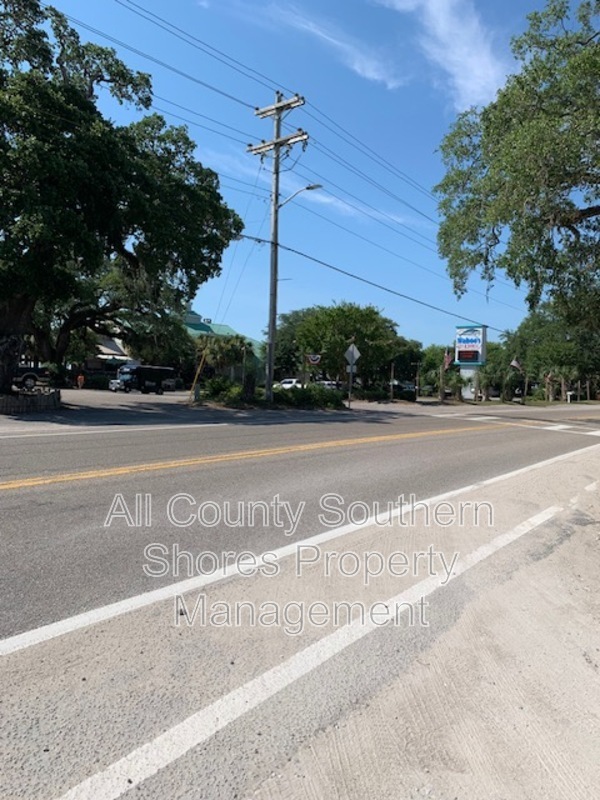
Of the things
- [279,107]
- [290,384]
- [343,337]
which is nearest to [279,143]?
[279,107]

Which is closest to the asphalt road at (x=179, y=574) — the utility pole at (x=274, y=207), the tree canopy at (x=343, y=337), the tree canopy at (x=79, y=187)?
the tree canopy at (x=79, y=187)

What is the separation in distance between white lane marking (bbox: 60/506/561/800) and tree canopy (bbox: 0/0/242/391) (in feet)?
57.7

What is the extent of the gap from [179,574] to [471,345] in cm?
5452

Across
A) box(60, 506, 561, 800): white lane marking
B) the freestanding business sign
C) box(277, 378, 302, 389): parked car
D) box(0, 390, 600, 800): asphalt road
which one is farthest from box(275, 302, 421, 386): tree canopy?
box(60, 506, 561, 800): white lane marking

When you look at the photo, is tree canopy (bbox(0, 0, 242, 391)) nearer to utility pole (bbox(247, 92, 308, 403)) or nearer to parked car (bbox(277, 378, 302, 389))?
utility pole (bbox(247, 92, 308, 403))

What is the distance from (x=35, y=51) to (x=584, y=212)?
2124 cm

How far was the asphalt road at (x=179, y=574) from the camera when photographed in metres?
2.59

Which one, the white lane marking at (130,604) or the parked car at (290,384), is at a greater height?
the parked car at (290,384)

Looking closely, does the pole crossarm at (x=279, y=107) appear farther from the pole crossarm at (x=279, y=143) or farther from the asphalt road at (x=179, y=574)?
the asphalt road at (x=179, y=574)

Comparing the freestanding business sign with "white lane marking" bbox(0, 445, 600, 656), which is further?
the freestanding business sign

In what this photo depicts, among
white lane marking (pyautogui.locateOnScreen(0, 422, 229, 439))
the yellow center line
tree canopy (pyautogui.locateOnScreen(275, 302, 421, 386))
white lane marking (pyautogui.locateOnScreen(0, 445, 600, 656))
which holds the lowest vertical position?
white lane marking (pyautogui.locateOnScreen(0, 445, 600, 656))

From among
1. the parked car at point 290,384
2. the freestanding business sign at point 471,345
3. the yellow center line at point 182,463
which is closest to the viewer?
the yellow center line at point 182,463

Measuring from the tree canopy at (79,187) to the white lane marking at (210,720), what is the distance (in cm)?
1760

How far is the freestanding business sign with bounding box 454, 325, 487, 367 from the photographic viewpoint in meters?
54.9
